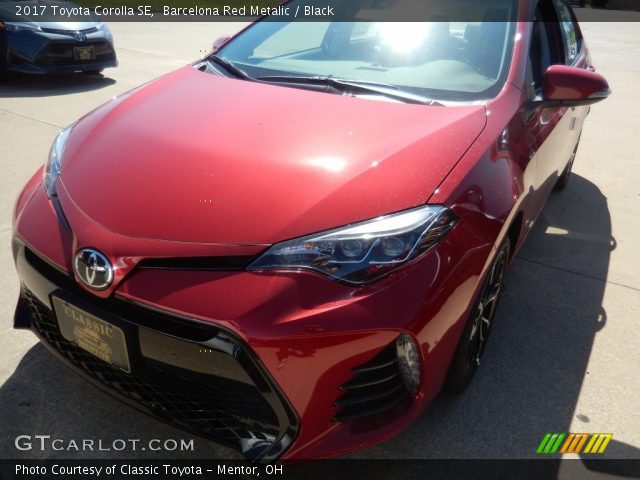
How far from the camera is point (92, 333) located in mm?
1650

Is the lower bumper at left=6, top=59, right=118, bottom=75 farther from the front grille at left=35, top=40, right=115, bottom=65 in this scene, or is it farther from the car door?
the car door

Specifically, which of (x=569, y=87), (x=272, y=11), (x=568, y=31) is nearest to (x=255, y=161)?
(x=569, y=87)

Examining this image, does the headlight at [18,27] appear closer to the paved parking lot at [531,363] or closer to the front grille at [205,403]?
the paved parking lot at [531,363]

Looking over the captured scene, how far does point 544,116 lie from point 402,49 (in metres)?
0.69

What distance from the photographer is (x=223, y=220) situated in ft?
5.32

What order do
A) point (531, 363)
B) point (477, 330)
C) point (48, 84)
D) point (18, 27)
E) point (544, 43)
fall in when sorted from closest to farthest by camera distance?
point (477, 330) → point (531, 363) → point (544, 43) → point (18, 27) → point (48, 84)

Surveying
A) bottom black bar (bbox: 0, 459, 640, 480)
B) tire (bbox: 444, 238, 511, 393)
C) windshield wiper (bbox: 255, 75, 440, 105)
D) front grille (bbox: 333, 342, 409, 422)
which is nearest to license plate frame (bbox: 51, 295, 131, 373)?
bottom black bar (bbox: 0, 459, 640, 480)

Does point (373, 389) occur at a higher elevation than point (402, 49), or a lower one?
lower

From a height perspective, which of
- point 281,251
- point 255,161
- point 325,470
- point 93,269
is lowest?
point 325,470

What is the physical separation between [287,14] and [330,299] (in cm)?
221

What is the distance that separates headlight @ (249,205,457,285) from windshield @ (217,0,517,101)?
31.3 inches

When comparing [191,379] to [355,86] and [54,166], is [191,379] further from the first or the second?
[355,86]

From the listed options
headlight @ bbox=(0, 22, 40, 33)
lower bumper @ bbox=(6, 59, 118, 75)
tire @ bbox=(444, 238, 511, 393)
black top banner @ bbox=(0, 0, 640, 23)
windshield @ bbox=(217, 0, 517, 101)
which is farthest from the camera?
lower bumper @ bbox=(6, 59, 118, 75)

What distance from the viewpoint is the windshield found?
7.66ft
